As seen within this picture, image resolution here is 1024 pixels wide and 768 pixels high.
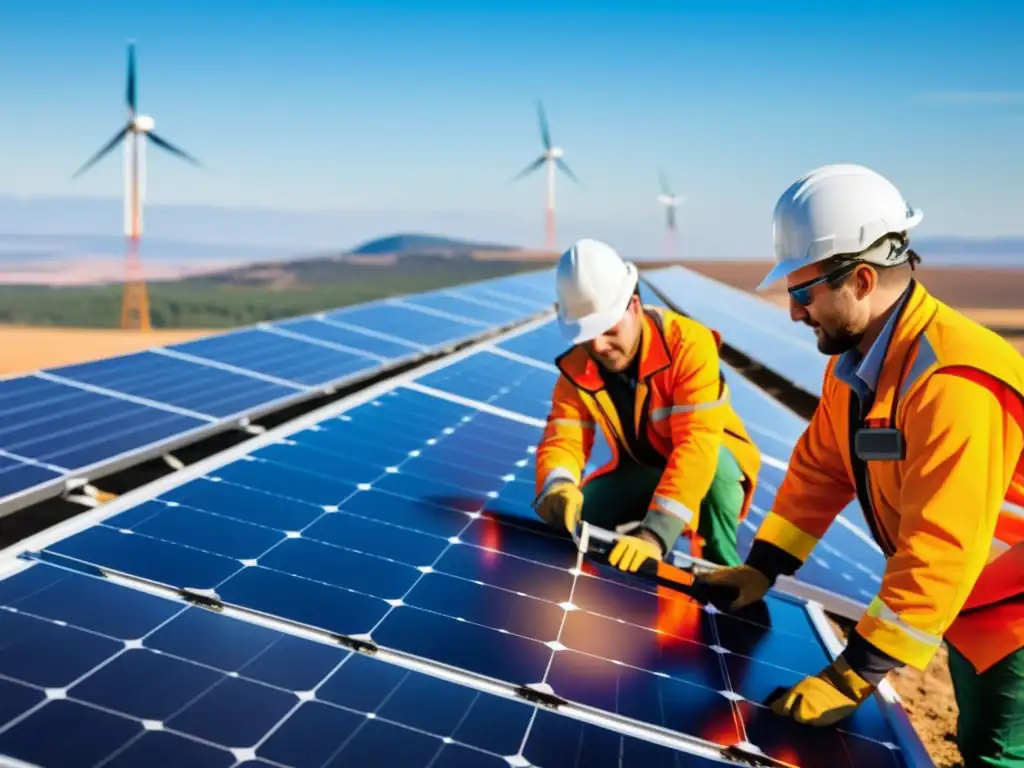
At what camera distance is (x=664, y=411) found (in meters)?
7.00

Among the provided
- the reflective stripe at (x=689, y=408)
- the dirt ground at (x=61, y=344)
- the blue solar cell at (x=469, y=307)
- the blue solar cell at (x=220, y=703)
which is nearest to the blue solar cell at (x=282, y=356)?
the blue solar cell at (x=469, y=307)

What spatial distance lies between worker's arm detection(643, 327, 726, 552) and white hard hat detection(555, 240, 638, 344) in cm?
69

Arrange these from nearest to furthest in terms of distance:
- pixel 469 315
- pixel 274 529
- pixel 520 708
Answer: pixel 520 708, pixel 274 529, pixel 469 315

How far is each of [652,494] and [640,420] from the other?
2.59 feet

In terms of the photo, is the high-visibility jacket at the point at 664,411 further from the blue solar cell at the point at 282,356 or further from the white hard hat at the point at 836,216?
the blue solar cell at the point at 282,356

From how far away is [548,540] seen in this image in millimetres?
6250

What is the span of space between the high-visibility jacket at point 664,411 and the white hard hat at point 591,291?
43 centimetres

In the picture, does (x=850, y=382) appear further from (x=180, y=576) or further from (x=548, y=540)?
(x=180, y=576)

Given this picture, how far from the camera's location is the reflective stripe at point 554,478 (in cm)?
654

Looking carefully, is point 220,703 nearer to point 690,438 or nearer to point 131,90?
point 690,438

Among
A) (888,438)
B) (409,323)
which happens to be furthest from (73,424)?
(409,323)

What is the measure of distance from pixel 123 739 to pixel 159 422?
6.50 m

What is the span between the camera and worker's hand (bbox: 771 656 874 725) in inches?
168

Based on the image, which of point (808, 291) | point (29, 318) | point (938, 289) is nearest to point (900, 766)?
point (808, 291)
